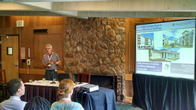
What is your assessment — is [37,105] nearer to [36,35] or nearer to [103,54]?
[103,54]

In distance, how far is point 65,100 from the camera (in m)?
1.97

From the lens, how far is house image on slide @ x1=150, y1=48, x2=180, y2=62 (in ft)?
12.9

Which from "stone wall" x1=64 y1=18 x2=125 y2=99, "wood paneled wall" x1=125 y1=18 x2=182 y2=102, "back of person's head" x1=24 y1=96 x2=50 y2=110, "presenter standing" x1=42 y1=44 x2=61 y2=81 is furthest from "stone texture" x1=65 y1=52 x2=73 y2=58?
"back of person's head" x1=24 y1=96 x2=50 y2=110

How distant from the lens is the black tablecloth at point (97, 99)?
3100 millimetres

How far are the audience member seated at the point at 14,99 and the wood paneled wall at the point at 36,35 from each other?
4.02 m

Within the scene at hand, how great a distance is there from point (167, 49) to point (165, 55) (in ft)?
0.49

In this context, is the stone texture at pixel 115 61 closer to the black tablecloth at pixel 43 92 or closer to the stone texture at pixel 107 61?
the stone texture at pixel 107 61

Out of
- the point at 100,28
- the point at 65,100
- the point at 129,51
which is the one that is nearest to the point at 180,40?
the point at 129,51

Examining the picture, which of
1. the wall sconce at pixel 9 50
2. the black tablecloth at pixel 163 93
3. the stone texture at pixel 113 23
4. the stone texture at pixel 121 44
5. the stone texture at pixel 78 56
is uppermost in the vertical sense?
the stone texture at pixel 113 23

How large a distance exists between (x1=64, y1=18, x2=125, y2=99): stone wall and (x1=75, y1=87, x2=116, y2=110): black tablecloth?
2059mm

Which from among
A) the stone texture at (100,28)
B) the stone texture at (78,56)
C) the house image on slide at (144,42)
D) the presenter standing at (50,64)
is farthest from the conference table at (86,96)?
the stone texture at (100,28)

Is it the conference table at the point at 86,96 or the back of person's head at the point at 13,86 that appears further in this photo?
the conference table at the point at 86,96

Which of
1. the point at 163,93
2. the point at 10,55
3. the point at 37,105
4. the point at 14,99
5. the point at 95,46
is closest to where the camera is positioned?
the point at 37,105

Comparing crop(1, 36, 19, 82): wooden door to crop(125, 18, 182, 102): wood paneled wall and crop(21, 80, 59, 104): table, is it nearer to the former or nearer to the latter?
crop(21, 80, 59, 104): table
